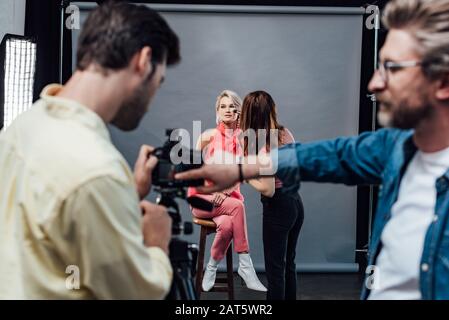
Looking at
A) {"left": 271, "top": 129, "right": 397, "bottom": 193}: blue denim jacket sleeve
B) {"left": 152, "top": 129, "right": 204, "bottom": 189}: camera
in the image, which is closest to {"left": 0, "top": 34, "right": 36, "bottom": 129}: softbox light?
{"left": 152, "top": 129, "right": 204, "bottom": 189}: camera

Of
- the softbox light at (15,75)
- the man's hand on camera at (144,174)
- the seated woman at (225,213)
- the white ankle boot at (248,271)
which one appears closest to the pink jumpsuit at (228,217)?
the seated woman at (225,213)

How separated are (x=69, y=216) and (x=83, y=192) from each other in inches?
2.0

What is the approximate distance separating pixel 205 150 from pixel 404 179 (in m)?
2.57

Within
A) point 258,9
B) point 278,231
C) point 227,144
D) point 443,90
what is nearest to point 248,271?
point 278,231

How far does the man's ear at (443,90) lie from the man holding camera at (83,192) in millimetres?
620

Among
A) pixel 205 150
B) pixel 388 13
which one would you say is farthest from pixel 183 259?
pixel 205 150

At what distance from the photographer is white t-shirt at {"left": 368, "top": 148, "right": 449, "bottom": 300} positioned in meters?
1.26

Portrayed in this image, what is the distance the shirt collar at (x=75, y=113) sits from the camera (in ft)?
3.67

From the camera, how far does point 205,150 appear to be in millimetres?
3879

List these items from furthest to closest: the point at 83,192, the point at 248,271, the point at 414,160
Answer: the point at 248,271
the point at 414,160
the point at 83,192

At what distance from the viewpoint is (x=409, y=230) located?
4.24 ft

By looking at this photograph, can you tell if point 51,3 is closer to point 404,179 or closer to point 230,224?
point 230,224

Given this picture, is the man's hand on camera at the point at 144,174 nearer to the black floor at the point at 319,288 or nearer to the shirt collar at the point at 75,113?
A: the shirt collar at the point at 75,113

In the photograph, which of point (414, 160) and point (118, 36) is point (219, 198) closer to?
point (414, 160)
